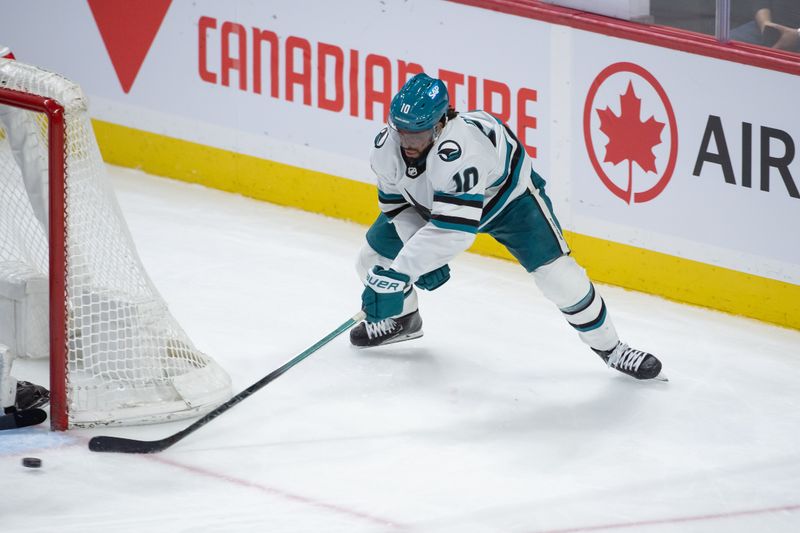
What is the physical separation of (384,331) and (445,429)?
0.70 metres

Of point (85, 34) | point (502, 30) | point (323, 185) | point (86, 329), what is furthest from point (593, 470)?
point (85, 34)

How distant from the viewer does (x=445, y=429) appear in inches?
174

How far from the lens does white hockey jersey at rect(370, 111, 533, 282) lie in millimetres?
4258

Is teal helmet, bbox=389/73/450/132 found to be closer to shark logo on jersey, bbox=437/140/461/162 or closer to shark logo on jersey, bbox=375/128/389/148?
shark logo on jersey, bbox=437/140/461/162

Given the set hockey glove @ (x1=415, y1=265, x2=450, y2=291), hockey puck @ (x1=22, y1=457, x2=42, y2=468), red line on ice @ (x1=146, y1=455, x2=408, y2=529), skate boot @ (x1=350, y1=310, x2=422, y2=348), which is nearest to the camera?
red line on ice @ (x1=146, y1=455, x2=408, y2=529)

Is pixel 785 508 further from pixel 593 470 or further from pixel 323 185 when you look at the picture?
pixel 323 185

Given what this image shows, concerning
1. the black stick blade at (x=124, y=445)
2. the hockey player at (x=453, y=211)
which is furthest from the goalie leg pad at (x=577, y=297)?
the black stick blade at (x=124, y=445)

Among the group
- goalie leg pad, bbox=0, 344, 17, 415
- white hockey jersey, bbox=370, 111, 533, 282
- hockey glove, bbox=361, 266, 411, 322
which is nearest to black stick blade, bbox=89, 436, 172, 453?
goalie leg pad, bbox=0, 344, 17, 415

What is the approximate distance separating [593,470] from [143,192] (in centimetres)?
319

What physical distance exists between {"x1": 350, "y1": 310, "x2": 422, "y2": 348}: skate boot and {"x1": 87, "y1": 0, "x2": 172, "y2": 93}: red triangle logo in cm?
231

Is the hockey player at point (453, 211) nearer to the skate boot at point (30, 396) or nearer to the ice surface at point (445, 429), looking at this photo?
the ice surface at point (445, 429)

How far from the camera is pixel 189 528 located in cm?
376

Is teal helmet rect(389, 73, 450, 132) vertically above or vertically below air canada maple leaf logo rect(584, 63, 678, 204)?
above

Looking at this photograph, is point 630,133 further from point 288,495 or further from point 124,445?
point 124,445
